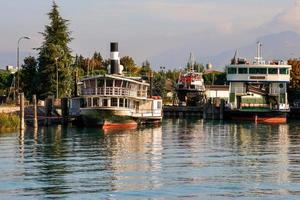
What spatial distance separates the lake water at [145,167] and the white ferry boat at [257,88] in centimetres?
4968

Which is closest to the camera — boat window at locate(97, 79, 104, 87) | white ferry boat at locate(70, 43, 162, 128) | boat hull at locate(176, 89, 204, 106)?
white ferry boat at locate(70, 43, 162, 128)

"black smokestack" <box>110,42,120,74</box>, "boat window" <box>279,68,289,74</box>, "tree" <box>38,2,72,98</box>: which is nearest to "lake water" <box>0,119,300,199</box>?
"black smokestack" <box>110,42,120,74</box>

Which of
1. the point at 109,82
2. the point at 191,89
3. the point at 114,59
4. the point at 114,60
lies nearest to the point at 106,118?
the point at 109,82

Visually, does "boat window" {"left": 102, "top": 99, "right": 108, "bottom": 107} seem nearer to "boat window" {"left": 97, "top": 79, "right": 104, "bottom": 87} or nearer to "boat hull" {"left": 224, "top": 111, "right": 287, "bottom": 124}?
"boat window" {"left": 97, "top": 79, "right": 104, "bottom": 87}

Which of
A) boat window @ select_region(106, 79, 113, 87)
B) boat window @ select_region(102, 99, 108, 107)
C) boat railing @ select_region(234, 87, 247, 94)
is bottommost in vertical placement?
boat window @ select_region(102, 99, 108, 107)

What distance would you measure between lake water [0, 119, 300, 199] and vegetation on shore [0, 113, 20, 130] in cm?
322

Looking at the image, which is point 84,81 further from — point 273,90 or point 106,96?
point 273,90

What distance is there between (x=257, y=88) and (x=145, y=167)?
8098 cm

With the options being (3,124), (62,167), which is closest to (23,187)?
(62,167)

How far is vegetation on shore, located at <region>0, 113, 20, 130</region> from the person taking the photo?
7149 centimetres

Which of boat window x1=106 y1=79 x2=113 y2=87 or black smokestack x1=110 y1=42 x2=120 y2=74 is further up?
black smokestack x1=110 y1=42 x2=120 y2=74

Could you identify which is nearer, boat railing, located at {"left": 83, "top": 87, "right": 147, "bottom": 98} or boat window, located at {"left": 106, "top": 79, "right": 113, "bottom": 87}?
boat railing, located at {"left": 83, "top": 87, "right": 147, "bottom": 98}

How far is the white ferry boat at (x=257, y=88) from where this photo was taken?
11812 cm

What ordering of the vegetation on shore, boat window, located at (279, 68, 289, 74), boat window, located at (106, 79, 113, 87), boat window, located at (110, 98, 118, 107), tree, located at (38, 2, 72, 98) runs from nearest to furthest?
the vegetation on shore
boat window, located at (110, 98, 118, 107)
boat window, located at (106, 79, 113, 87)
tree, located at (38, 2, 72, 98)
boat window, located at (279, 68, 289, 74)
